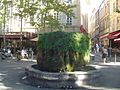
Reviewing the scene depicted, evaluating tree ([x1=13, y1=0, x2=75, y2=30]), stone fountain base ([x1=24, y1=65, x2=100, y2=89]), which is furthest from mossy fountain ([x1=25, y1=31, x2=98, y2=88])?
tree ([x1=13, y1=0, x2=75, y2=30])

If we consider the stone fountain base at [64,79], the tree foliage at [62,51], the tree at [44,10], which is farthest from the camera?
the tree at [44,10]

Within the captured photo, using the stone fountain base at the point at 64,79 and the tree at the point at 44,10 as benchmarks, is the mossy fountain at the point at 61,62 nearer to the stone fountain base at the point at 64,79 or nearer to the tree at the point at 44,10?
the stone fountain base at the point at 64,79

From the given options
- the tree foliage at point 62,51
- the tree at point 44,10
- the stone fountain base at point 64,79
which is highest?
the tree at point 44,10

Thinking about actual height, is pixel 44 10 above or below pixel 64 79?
above

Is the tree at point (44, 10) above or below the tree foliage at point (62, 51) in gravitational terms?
above

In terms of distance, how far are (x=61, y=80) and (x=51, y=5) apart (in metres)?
22.6

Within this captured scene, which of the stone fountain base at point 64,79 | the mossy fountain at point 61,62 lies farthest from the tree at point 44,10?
the stone fountain base at point 64,79

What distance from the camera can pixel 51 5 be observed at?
120ft

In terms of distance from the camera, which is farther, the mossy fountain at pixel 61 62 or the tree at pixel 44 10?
the tree at pixel 44 10

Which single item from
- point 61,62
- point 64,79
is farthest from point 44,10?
point 64,79

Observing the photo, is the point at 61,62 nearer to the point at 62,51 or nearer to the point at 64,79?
the point at 62,51

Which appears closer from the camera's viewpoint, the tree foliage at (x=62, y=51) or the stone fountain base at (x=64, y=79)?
the stone fountain base at (x=64, y=79)

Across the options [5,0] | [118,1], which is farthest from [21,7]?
[118,1]

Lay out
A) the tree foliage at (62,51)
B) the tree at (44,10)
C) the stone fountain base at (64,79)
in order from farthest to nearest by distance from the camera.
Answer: the tree at (44,10) → the tree foliage at (62,51) → the stone fountain base at (64,79)
